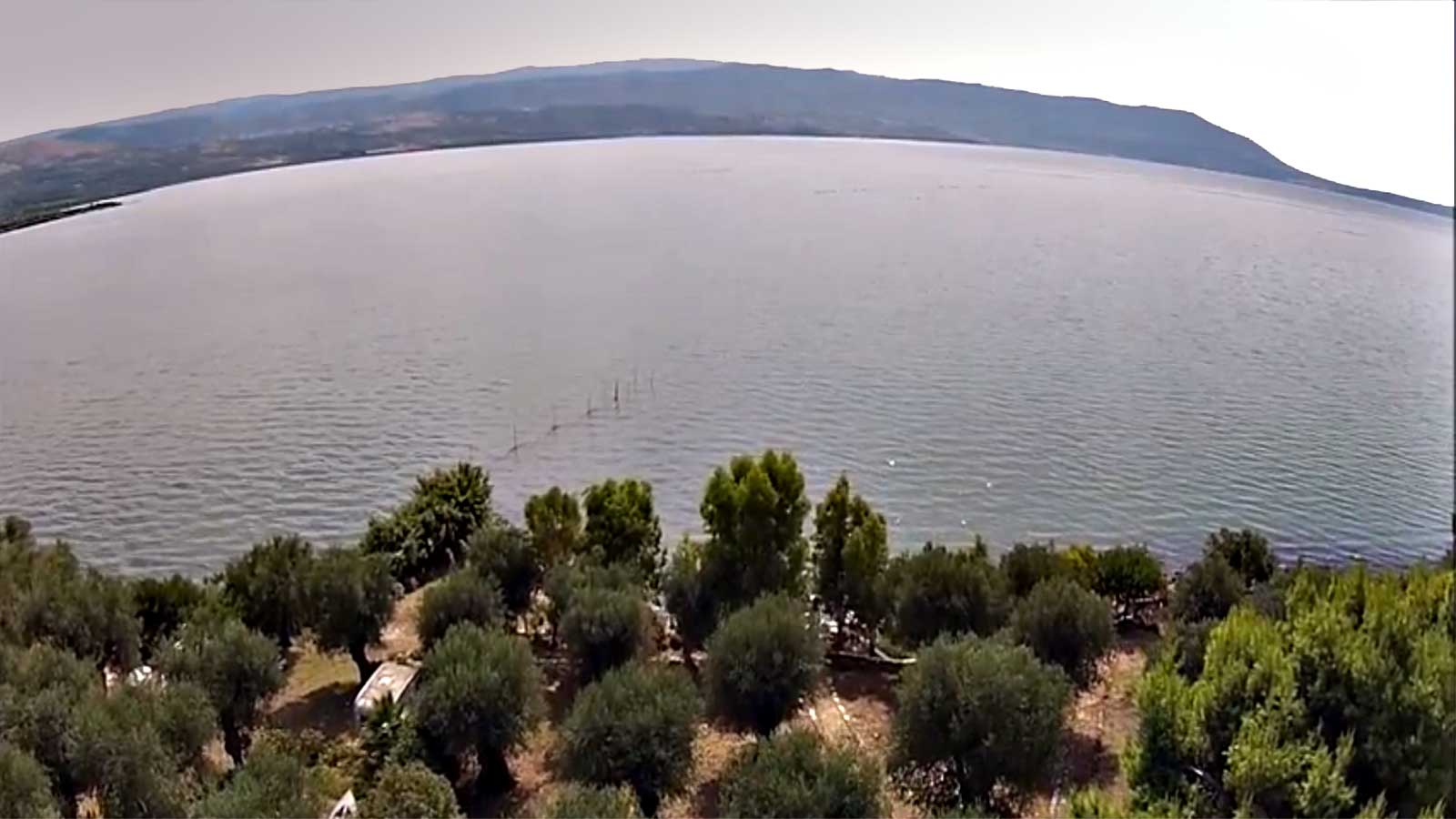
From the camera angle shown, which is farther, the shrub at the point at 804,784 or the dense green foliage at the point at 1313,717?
the shrub at the point at 804,784

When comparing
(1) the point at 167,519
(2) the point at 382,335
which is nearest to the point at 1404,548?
(1) the point at 167,519

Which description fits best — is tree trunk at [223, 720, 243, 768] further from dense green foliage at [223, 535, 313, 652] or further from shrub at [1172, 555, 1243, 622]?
shrub at [1172, 555, 1243, 622]

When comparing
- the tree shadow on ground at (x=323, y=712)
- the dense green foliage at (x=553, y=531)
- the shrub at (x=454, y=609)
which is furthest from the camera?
the dense green foliage at (x=553, y=531)

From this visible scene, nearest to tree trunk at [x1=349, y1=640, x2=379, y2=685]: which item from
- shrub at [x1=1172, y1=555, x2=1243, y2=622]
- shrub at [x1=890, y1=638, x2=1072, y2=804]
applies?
shrub at [x1=890, y1=638, x2=1072, y2=804]

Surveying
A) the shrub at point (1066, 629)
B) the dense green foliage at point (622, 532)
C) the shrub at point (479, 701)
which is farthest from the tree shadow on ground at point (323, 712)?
the shrub at point (1066, 629)

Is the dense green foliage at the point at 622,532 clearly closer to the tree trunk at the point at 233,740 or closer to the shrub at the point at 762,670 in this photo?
the shrub at the point at 762,670

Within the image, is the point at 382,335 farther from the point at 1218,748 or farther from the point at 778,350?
the point at 1218,748
